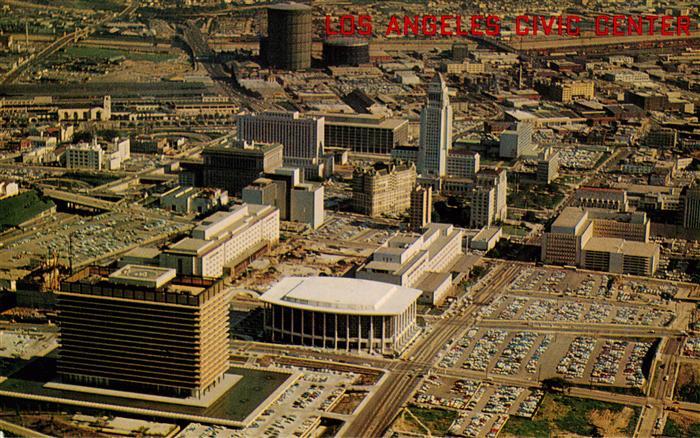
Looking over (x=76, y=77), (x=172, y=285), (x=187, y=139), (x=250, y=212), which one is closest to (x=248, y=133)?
(x=187, y=139)

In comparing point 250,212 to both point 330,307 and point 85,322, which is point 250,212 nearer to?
point 330,307

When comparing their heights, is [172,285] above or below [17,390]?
above

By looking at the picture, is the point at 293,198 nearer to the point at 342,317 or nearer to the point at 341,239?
the point at 341,239

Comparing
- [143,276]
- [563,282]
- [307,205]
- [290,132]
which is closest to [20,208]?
[307,205]

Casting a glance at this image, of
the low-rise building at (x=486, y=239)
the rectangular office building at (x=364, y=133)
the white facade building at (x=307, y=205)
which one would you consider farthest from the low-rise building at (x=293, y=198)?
the rectangular office building at (x=364, y=133)

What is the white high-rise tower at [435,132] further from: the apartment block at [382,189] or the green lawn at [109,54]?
the green lawn at [109,54]

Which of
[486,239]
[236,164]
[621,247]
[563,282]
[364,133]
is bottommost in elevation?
[563,282]

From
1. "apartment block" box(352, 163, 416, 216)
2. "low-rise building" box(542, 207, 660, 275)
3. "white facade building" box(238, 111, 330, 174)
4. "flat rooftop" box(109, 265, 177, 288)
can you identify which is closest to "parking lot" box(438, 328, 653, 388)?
"low-rise building" box(542, 207, 660, 275)
